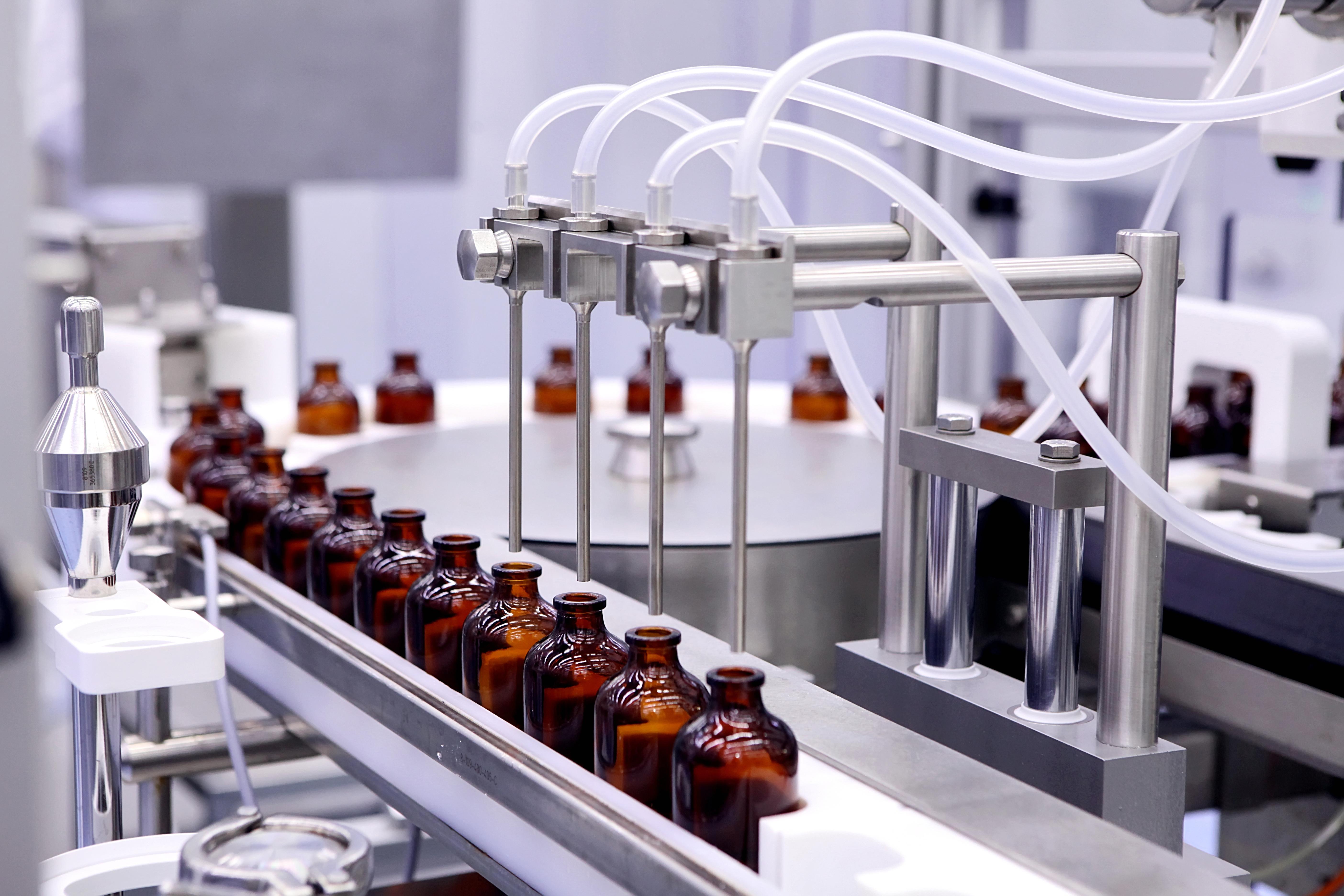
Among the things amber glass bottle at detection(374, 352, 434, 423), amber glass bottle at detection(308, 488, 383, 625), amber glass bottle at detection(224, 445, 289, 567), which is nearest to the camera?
amber glass bottle at detection(308, 488, 383, 625)

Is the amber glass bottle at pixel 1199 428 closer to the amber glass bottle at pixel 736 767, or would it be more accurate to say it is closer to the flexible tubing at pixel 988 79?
the flexible tubing at pixel 988 79

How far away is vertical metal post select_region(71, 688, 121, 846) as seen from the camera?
100cm

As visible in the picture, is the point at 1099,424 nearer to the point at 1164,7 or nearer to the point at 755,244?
the point at 755,244

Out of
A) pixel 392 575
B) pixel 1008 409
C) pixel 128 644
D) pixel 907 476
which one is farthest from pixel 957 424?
pixel 1008 409

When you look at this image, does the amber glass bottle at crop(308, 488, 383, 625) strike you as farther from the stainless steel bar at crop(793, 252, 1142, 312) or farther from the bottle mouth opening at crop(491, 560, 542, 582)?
the stainless steel bar at crop(793, 252, 1142, 312)

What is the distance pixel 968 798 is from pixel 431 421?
3.97 feet

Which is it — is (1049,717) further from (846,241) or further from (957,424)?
(846,241)

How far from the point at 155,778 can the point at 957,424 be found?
730 millimetres

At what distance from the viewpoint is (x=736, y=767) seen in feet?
2.53

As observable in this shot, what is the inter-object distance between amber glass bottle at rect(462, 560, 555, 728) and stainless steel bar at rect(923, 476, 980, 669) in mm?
259

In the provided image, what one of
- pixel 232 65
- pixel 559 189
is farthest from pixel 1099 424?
pixel 559 189

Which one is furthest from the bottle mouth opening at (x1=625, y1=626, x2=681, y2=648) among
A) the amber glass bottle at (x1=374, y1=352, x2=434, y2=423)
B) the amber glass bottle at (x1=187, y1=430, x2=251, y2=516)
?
the amber glass bottle at (x1=374, y1=352, x2=434, y2=423)

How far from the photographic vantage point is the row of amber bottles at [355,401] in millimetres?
1798

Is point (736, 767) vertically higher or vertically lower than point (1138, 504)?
lower
